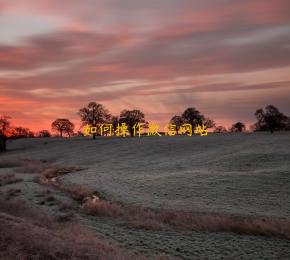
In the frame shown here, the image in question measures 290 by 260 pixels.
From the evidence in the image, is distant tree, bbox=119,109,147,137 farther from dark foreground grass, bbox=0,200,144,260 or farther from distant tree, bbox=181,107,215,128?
dark foreground grass, bbox=0,200,144,260

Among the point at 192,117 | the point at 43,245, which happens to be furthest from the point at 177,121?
the point at 43,245

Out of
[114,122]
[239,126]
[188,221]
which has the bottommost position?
[188,221]

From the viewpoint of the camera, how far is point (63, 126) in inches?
6029

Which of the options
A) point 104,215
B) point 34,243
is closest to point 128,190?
point 104,215

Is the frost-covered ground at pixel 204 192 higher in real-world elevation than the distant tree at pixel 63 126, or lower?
lower

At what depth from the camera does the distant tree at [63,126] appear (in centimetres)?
15300

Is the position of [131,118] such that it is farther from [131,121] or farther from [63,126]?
[63,126]

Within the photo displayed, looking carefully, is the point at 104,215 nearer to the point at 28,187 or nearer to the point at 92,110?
the point at 28,187

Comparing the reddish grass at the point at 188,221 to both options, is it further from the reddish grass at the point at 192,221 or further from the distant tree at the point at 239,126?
the distant tree at the point at 239,126

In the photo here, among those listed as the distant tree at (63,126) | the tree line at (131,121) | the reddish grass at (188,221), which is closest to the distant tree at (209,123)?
the tree line at (131,121)

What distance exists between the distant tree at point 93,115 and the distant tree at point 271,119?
4244cm

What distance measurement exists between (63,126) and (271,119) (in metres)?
82.5

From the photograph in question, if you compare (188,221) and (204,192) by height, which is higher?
(204,192)

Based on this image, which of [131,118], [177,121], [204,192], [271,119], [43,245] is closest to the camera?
[43,245]
